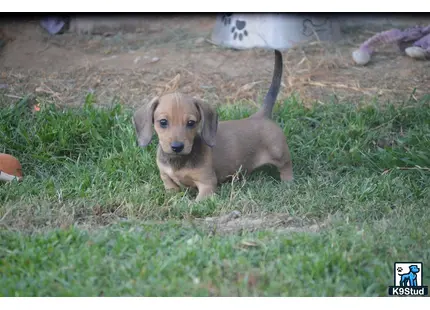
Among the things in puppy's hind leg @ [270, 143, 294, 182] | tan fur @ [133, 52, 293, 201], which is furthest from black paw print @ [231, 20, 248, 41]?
puppy's hind leg @ [270, 143, 294, 182]

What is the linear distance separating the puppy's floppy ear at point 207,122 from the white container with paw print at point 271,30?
3.16 meters

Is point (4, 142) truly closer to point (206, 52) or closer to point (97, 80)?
point (97, 80)

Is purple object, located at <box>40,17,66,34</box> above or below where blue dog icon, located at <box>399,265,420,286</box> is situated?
above

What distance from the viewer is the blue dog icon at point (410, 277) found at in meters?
4.12

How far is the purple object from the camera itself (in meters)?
9.28

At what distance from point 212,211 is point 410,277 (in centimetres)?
178

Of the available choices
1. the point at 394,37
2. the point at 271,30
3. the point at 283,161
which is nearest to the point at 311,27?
the point at 271,30

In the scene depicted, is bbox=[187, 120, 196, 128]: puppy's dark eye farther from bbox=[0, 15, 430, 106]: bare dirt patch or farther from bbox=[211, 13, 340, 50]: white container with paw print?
bbox=[211, 13, 340, 50]: white container with paw print

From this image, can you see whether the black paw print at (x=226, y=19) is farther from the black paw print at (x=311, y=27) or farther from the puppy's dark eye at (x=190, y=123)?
the puppy's dark eye at (x=190, y=123)

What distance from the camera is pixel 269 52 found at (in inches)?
346

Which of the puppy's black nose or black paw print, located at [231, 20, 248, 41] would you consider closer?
the puppy's black nose

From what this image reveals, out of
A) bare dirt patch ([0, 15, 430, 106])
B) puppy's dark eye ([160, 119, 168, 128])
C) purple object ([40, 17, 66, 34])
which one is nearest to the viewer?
puppy's dark eye ([160, 119, 168, 128])

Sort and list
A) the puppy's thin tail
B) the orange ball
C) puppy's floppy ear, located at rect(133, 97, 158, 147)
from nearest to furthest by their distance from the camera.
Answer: puppy's floppy ear, located at rect(133, 97, 158, 147)
the orange ball
the puppy's thin tail

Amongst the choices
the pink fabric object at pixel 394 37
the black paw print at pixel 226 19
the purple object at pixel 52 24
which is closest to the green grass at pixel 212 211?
the pink fabric object at pixel 394 37
